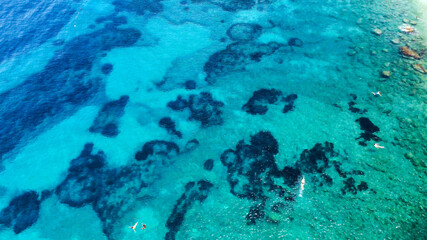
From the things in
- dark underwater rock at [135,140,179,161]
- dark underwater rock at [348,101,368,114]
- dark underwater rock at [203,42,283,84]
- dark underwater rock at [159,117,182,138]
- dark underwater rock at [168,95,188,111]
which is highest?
dark underwater rock at [203,42,283,84]

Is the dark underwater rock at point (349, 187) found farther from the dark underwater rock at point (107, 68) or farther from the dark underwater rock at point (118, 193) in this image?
the dark underwater rock at point (107, 68)

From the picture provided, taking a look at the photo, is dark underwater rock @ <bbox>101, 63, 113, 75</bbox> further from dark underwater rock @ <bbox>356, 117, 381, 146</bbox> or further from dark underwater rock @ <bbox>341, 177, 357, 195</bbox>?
dark underwater rock @ <bbox>356, 117, 381, 146</bbox>

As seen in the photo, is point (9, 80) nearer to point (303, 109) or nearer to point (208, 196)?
point (208, 196)

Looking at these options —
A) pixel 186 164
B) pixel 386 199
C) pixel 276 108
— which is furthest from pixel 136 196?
pixel 386 199

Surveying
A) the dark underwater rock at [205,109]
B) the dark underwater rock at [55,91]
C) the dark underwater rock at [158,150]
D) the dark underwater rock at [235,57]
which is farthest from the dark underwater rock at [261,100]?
the dark underwater rock at [55,91]

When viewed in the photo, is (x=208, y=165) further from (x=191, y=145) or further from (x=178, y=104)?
(x=178, y=104)

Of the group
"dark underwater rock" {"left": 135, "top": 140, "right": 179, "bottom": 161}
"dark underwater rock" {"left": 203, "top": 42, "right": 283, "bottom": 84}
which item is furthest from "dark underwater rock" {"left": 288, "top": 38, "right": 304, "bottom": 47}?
"dark underwater rock" {"left": 135, "top": 140, "right": 179, "bottom": 161}

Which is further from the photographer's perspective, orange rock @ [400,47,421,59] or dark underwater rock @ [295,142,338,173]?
orange rock @ [400,47,421,59]
